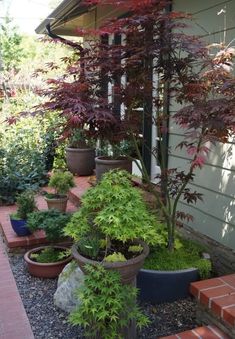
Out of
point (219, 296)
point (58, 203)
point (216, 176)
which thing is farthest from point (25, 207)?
point (219, 296)

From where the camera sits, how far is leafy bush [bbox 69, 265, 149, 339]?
2.29m

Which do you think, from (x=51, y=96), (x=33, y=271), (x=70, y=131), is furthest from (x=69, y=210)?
(x=51, y=96)

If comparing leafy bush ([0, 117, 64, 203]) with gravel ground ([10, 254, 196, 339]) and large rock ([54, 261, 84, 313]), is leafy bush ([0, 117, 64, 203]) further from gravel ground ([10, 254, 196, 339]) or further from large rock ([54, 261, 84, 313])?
large rock ([54, 261, 84, 313])

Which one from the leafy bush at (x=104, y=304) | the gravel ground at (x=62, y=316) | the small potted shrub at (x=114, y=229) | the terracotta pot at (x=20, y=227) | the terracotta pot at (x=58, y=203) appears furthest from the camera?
the terracotta pot at (x=58, y=203)

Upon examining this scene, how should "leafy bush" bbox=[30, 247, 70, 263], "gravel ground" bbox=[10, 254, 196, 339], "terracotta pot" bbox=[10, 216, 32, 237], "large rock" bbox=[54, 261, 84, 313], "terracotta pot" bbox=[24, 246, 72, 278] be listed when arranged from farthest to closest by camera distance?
"terracotta pot" bbox=[10, 216, 32, 237]
"leafy bush" bbox=[30, 247, 70, 263]
"terracotta pot" bbox=[24, 246, 72, 278]
"large rock" bbox=[54, 261, 84, 313]
"gravel ground" bbox=[10, 254, 196, 339]

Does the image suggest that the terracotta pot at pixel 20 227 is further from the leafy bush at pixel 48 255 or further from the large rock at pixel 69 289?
the large rock at pixel 69 289

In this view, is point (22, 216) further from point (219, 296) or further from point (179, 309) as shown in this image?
point (219, 296)

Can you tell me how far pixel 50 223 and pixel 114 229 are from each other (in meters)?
1.54

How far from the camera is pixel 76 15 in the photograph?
20.9 feet

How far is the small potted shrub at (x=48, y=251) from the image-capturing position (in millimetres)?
3604

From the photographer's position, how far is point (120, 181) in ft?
8.59

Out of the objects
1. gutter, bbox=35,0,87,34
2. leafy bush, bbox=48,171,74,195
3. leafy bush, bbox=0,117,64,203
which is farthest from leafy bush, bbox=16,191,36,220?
gutter, bbox=35,0,87,34

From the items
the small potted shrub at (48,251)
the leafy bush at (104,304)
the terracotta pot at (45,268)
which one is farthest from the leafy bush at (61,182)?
the leafy bush at (104,304)

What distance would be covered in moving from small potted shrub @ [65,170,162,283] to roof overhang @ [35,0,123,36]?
2902 mm
